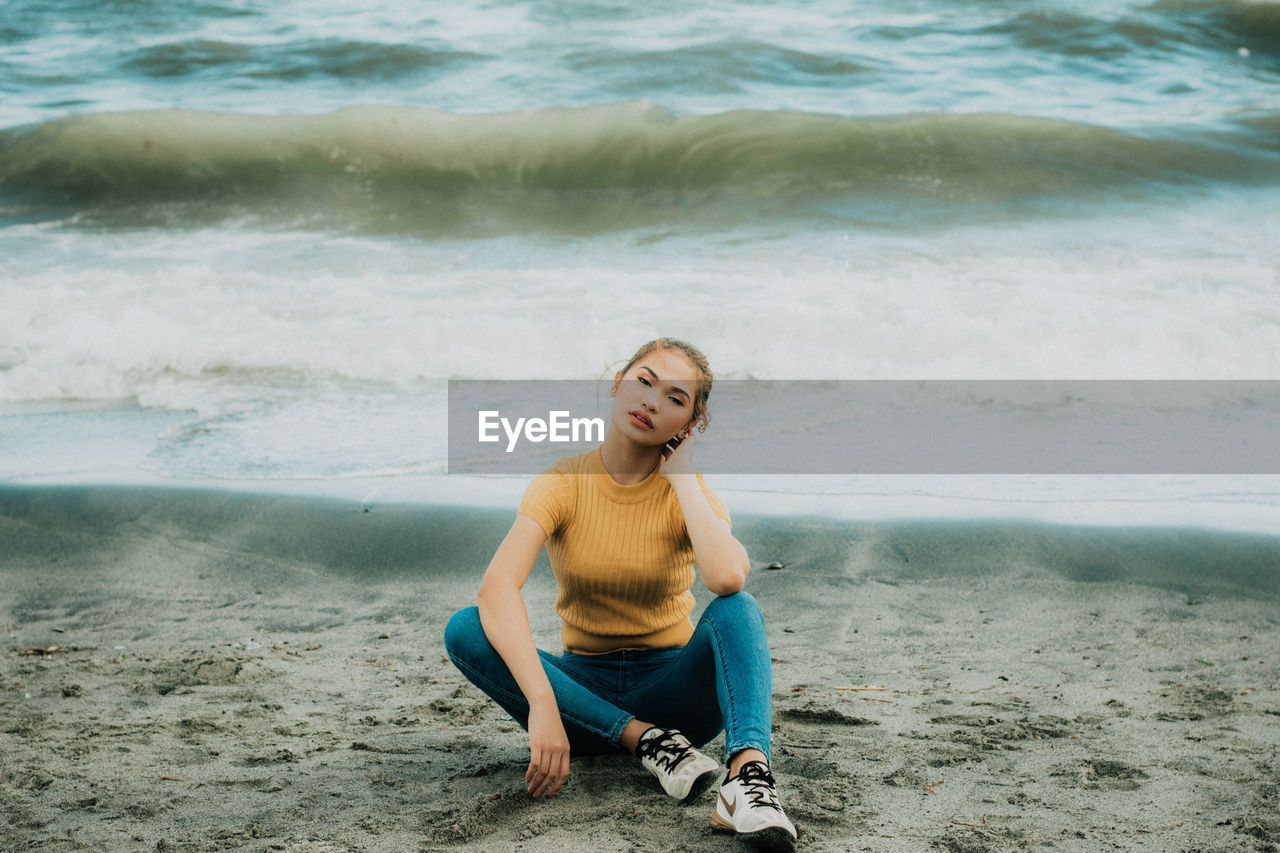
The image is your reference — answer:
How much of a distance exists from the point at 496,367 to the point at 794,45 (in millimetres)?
9010

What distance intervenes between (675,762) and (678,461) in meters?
0.72

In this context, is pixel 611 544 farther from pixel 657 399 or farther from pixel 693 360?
pixel 693 360

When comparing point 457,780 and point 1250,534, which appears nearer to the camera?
point 457,780

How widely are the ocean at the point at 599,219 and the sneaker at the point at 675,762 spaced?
259 centimetres

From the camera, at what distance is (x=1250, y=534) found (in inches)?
182

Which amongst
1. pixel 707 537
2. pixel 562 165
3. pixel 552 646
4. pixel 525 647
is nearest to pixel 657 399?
pixel 707 537

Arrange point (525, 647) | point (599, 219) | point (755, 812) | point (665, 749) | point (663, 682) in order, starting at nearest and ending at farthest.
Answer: point (755, 812), point (525, 647), point (665, 749), point (663, 682), point (599, 219)

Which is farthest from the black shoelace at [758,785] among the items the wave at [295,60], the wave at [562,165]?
the wave at [295,60]

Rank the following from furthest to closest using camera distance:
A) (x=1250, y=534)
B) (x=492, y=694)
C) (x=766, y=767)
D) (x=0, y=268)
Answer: (x=0, y=268) < (x=1250, y=534) < (x=492, y=694) < (x=766, y=767)

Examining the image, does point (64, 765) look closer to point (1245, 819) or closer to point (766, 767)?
point (766, 767)

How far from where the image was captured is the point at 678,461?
2.63m

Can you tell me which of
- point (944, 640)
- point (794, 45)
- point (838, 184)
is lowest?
point (944, 640)

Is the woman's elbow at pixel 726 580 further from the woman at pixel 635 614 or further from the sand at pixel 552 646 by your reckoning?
the sand at pixel 552 646

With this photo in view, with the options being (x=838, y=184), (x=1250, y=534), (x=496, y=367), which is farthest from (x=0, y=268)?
(x=1250, y=534)
